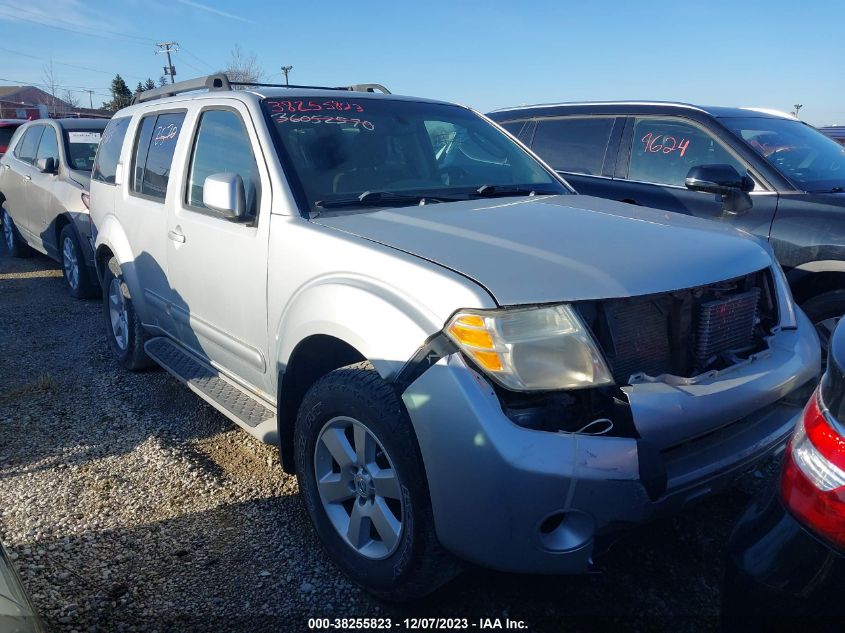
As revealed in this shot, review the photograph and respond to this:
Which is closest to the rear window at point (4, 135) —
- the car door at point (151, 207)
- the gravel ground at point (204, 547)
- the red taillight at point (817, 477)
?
the car door at point (151, 207)

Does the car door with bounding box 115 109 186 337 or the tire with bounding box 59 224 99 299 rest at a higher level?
the car door with bounding box 115 109 186 337

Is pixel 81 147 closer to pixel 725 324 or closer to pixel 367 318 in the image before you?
pixel 367 318

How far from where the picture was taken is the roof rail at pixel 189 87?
3.75 meters

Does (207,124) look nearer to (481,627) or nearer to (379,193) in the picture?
(379,193)

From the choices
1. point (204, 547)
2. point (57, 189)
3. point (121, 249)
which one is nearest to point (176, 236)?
point (121, 249)

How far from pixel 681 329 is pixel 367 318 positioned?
1.13 m

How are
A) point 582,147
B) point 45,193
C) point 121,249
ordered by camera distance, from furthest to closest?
1. point 45,193
2. point 582,147
3. point 121,249

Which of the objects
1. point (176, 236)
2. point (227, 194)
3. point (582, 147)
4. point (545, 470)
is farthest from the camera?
point (582, 147)

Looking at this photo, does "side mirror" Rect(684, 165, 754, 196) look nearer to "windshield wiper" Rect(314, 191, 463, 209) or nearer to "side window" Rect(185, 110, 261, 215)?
"windshield wiper" Rect(314, 191, 463, 209)

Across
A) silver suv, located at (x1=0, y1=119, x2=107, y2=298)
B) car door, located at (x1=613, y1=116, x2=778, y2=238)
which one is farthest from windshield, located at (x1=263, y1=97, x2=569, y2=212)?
silver suv, located at (x1=0, y1=119, x2=107, y2=298)

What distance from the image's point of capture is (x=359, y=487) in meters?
2.45

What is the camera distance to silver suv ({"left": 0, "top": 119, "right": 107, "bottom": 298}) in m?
6.76

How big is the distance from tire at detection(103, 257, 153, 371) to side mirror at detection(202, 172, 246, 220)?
197cm

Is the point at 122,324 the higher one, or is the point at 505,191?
the point at 505,191
